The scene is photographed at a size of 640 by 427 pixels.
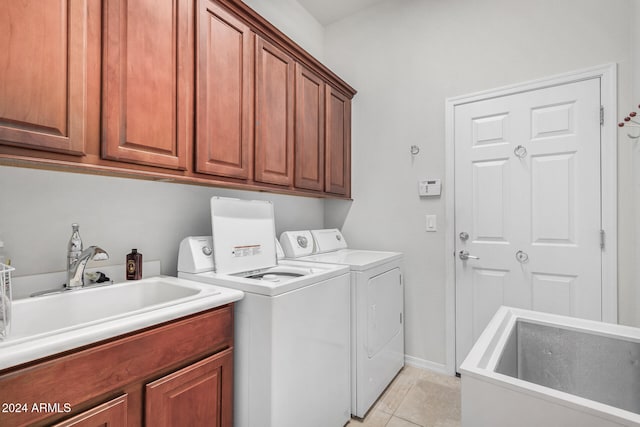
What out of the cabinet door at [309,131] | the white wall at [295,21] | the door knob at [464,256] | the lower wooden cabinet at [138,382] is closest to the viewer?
the lower wooden cabinet at [138,382]

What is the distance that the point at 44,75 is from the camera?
3.40 ft

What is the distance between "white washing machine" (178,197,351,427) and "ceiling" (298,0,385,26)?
1.95m

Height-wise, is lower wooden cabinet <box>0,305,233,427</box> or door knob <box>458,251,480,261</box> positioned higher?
door knob <box>458,251,480,261</box>

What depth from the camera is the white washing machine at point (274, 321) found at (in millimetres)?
1346

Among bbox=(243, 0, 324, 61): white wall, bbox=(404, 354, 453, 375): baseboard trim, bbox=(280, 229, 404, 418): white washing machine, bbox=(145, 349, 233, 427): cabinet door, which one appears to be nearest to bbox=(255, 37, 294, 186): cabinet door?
bbox=(280, 229, 404, 418): white washing machine

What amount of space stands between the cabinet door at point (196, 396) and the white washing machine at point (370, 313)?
2.70 feet

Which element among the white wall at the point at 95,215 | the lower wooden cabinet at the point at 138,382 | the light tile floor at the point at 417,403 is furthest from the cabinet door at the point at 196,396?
the light tile floor at the point at 417,403

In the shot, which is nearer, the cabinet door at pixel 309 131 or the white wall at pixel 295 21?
the cabinet door at pixel 309 131

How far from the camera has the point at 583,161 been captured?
1.97 metres

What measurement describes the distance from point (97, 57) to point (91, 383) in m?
1.11

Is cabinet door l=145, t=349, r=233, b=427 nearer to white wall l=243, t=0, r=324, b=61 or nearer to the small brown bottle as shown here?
the small brown bottle

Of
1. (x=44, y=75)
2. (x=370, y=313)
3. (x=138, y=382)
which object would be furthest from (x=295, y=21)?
(x=138, y=382)

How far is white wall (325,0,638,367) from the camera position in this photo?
1934mm

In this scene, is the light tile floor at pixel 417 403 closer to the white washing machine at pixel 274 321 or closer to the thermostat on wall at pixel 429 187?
the white washing machine at pixel 274 321
